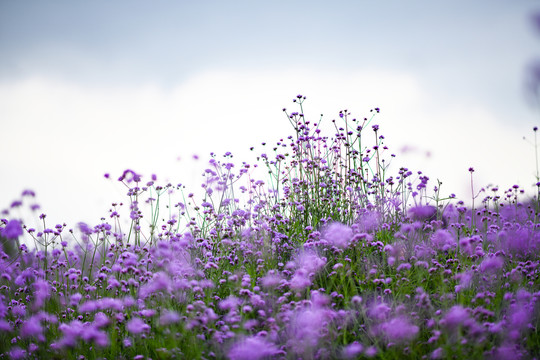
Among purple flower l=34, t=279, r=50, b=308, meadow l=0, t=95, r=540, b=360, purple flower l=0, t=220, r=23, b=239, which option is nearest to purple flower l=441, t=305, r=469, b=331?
meadow l=0, t=95, r=540, b=360

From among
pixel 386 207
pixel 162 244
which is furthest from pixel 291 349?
pixel 386 207

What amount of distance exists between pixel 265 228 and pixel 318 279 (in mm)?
794

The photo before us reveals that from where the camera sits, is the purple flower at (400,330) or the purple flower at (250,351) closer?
the purple flower at (250,351)

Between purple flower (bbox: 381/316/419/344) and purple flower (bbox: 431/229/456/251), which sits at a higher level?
purple flower (bbox: 431/229/456/251)

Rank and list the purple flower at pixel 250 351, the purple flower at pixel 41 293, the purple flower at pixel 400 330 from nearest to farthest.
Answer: the purple flower at pixel 250 351, the purple flower at pixel 400 330, the purple flower at pixel 41 293

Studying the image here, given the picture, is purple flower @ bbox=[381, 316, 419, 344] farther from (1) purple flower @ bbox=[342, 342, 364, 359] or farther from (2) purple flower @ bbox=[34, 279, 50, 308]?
(2) purple flower @ bbox=[34, 279, 50, 308]

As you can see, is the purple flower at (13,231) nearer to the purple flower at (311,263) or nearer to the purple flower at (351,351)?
the purple flower at (311,263)

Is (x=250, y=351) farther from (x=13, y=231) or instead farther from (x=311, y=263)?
(x=13, y=231)

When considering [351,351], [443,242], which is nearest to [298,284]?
[351,351]

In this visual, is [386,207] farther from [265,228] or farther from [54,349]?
[54,349]

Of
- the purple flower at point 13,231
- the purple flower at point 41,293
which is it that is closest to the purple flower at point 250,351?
the purple flower at point 41,293

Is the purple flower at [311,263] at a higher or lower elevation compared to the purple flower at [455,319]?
higher

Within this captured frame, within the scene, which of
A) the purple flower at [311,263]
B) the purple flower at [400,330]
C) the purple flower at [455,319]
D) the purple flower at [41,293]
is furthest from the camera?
the purple flower at [41,293]

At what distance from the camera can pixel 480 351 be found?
279cm
